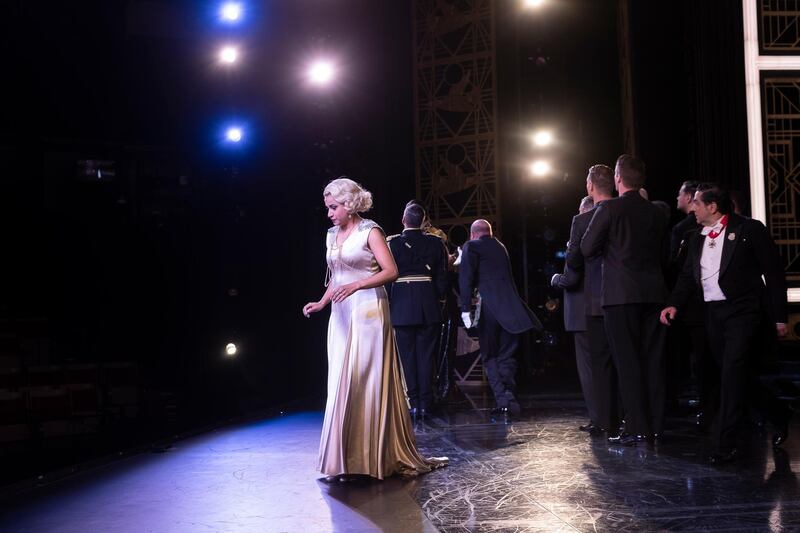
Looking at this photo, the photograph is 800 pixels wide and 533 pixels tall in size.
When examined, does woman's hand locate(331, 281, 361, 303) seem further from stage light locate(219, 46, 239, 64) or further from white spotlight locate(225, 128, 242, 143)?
stage light locate(219, 46, 239, 64)

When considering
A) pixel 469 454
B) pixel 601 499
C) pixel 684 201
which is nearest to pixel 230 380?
pixel 469 454

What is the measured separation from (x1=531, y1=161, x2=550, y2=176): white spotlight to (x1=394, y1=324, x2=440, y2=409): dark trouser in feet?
11.4

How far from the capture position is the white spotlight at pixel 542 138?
9141mm

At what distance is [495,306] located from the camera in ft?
20.4

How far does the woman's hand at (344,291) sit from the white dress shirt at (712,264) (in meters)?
1.89

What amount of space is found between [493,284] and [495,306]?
0.18m

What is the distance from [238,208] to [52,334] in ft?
7.30

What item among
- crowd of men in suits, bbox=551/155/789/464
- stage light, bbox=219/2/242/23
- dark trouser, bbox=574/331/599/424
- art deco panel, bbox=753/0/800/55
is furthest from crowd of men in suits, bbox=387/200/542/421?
art deco panel, bbox=753/0/800/55

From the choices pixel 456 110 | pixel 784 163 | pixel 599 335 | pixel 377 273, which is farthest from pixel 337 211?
pixel 784 163

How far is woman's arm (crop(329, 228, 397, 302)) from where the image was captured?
12.3ft

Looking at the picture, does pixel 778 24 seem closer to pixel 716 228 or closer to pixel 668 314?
pixel 716 228

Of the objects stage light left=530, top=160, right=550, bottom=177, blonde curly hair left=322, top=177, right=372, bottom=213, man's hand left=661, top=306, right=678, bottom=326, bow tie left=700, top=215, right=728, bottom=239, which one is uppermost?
stage light left=530, top=160, right=550, bottom=177

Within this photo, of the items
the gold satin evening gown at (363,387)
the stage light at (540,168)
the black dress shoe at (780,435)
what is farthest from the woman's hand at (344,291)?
the stage light at (540,168)

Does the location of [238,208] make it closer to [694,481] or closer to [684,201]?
[684,201]
